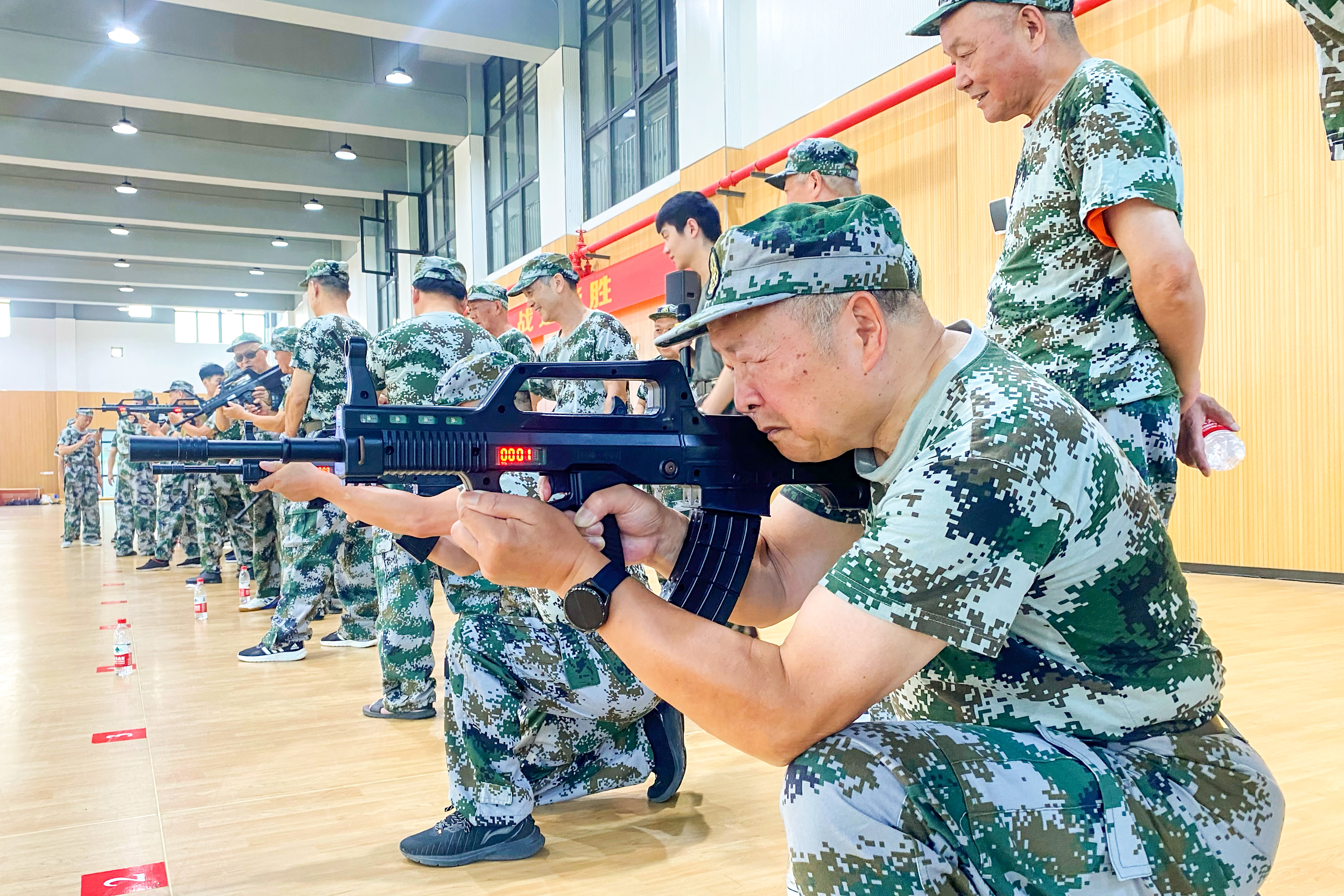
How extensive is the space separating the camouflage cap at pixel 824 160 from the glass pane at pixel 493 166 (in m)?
10.8

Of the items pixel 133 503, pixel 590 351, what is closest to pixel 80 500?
pixel 133 503

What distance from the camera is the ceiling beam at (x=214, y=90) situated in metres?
10.2

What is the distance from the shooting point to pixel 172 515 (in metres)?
7.87

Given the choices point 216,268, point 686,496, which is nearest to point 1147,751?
point 686,496

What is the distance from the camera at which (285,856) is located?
1931 mm

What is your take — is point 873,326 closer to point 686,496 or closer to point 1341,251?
point 686,496

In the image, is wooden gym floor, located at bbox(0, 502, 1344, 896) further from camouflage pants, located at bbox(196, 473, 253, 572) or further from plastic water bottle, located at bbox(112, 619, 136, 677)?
camouflage pants, located at bbox(196, 473, 253, 572)

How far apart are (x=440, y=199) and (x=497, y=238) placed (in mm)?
2109

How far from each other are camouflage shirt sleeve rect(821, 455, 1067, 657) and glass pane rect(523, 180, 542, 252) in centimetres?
1124

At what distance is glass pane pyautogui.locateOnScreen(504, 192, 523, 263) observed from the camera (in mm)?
12469

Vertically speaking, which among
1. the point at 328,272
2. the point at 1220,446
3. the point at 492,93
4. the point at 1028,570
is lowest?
the point at 1028,570

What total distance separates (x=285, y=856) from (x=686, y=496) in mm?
1198

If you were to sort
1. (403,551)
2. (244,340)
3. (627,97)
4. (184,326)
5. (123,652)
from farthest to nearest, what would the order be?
(184,326) → (627,97) → (244,340) → (123,652) → (403,551)

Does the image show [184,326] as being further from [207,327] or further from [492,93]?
[492,93]
